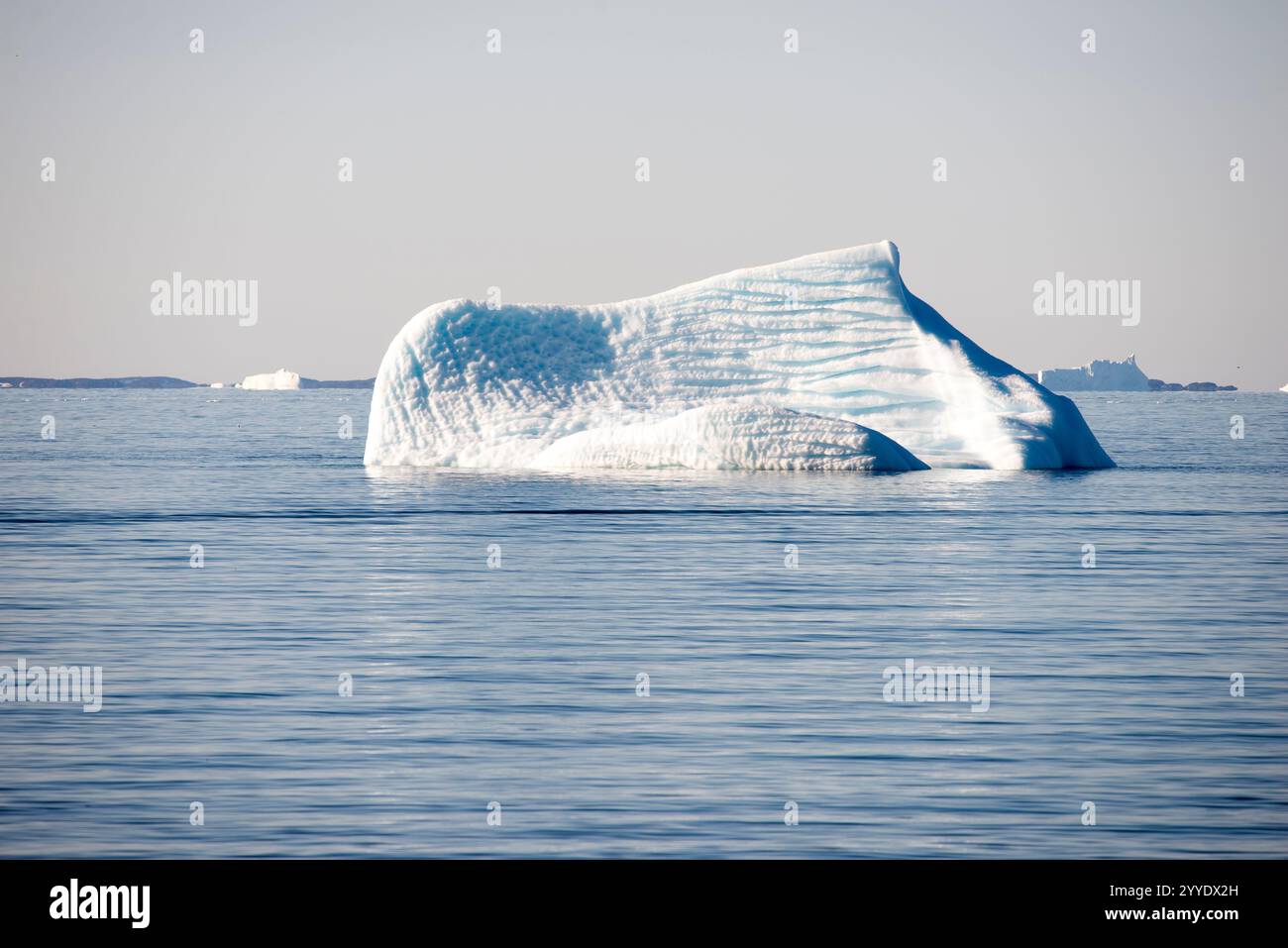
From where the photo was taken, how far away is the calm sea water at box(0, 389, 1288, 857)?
336 inches

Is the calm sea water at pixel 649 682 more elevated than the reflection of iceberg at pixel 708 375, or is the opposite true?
the reflection of iceberg at pixel 708 375

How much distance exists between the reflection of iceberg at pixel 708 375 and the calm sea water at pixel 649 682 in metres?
10.1

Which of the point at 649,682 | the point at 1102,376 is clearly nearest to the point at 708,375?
the point at 649,682

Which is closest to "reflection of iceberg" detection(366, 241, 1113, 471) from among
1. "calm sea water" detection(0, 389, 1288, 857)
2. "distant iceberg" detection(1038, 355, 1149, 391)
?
"calm sea water" detection(0, 389, 1288, 857)

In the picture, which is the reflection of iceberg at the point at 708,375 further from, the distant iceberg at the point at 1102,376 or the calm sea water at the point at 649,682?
the distant iceberg at the point at 1102,376

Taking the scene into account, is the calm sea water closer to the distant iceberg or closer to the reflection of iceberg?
the reflection of iceberg

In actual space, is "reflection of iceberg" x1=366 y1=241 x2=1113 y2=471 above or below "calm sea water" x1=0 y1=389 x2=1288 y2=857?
above

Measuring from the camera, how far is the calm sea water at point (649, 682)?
854 centimetres

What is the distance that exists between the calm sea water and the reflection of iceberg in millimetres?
10081

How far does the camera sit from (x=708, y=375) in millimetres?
39250

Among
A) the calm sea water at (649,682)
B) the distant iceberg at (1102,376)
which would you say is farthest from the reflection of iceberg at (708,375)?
the distant iceberg at (1102,376)

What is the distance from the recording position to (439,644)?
1413 cm
